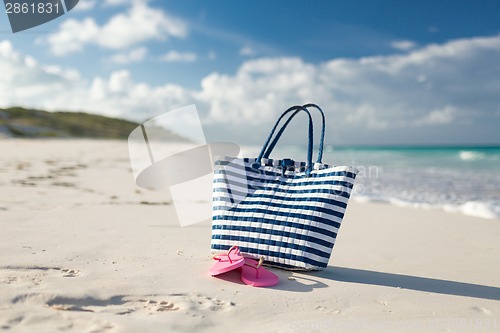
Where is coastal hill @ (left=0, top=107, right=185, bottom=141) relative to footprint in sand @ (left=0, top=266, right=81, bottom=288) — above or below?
above

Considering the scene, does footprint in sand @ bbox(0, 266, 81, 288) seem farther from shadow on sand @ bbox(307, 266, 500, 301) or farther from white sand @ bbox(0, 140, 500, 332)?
shadow on sand @ bbox(307, 266, 500, 301)

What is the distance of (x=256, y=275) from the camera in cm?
271

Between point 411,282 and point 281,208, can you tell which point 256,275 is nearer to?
point 281,208

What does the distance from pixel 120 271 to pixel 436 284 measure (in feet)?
6.26

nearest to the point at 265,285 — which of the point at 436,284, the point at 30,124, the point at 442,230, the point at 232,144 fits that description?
the point at 436,284

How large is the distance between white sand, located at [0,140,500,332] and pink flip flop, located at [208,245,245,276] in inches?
2.7

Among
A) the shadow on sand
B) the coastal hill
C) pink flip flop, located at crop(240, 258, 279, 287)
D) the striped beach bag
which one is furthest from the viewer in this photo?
the coastal hill

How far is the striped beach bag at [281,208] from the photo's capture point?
9.32 ft

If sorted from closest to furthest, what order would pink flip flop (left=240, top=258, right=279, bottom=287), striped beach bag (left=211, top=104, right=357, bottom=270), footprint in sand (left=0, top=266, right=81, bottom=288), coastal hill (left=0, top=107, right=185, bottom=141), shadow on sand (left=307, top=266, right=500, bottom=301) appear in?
footprint in sand (left=0, top=266, right=81, bottom=288)
pink flip flop (left=240, top=258, right=279, bottom=287)
shadow on sand (left=307, top=266, right=500, bottom=301)
striped beach bag (left=211, top=104, right=357, bottom=270)
coastal hill (left=0, top=107, right=185, bottom=141)

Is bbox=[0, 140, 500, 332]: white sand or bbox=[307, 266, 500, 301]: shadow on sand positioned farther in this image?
bbox=[307, 266, 500, 301]: shadow on sand

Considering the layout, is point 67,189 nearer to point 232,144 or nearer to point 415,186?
point 232,144

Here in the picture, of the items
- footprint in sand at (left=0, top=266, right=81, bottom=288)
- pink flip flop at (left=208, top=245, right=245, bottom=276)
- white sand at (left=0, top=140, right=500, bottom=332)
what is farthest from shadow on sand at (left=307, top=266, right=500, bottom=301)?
footprint in sand at (left=0, top=266, right=81, bottom=288)

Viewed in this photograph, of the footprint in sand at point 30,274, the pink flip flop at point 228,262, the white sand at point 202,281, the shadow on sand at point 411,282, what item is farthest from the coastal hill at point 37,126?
the shadow on sand at point 411,282

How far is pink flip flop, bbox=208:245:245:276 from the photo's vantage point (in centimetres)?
264
